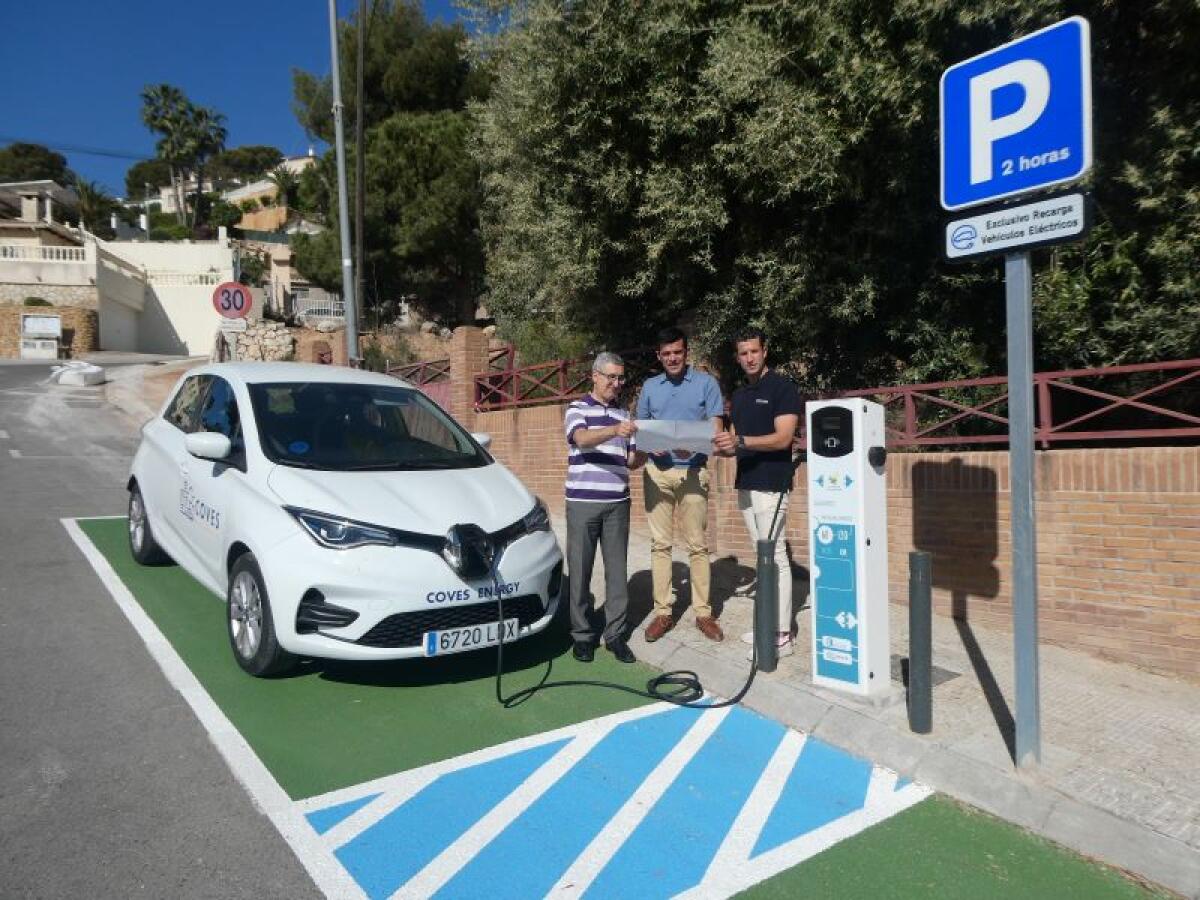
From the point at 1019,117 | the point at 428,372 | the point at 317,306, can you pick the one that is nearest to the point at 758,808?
the point at 1019,117

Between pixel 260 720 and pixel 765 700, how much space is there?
255 centimetres

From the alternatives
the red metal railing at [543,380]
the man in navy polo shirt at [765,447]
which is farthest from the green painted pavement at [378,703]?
the red metal railing at [543,380]

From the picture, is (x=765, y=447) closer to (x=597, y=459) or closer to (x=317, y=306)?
(x=597, y=459)

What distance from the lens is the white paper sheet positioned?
16.3 feet

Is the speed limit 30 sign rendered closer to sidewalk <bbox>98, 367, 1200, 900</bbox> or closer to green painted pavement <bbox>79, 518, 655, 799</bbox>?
green painted pavement <bbox>79, 518, 655, 799</bbox>

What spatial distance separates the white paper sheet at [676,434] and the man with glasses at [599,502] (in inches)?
6.4

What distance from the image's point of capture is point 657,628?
559 centimetres

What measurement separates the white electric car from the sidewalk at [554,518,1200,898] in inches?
51.0

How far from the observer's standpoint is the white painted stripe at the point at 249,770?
119 inches

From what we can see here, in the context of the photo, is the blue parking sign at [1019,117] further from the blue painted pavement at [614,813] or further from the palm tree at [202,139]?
the palm tree at [202,139]

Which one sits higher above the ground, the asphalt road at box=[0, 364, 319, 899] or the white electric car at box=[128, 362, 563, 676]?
the white electric car at box=[128, 362, 563, 676]

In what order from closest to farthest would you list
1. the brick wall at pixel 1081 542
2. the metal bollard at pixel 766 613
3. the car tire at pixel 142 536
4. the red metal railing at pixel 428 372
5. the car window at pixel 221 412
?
the metal bollard at pixel 766 613 → the brick wall at pixel 1081 542 → the car window at pixel 221 412 → the car tire at pixel 142 536 → the red metal railing at pixel 428 372

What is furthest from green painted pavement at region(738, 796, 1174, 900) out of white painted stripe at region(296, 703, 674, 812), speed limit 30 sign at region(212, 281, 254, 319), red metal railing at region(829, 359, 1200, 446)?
speed limit 30 sign at region(212, 281, 254, 319)

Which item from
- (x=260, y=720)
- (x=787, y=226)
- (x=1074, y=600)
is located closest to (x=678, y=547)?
(x=787, y=226)
